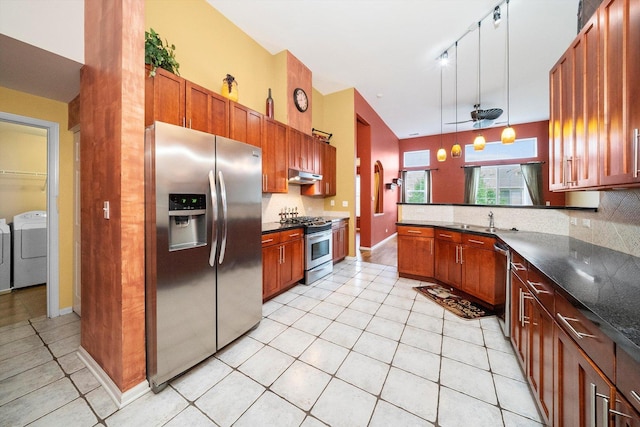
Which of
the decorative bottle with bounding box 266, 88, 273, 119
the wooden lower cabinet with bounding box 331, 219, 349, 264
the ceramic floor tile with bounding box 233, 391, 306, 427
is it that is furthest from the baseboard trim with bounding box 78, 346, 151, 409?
the decorative bottle with bounding box 266, 88, 273, 119

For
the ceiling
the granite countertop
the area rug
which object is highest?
the ceiling

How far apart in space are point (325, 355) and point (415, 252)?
2427 millimetres

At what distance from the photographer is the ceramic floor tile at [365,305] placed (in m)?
2.79

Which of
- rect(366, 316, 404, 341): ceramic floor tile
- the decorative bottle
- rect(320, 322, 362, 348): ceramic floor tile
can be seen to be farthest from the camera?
the decorative bottle

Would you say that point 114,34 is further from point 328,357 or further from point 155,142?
point 328,357

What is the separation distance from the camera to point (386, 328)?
2.40 m

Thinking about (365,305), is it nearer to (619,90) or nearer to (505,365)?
(505,365)

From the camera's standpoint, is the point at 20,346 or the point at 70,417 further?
the point at 20,346

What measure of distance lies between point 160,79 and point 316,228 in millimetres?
2650

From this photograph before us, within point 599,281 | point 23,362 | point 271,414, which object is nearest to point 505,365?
point 599,281

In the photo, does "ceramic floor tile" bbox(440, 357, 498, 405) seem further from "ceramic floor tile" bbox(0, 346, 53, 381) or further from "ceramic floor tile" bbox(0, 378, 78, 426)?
"ceramic floor tile" bbox(0, 346, 53, 381)

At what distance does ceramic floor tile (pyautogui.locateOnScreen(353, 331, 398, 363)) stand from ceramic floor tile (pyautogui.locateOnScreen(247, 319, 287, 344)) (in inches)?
31.5

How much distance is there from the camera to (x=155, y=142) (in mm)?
1543

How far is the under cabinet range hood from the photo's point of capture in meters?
4.02
